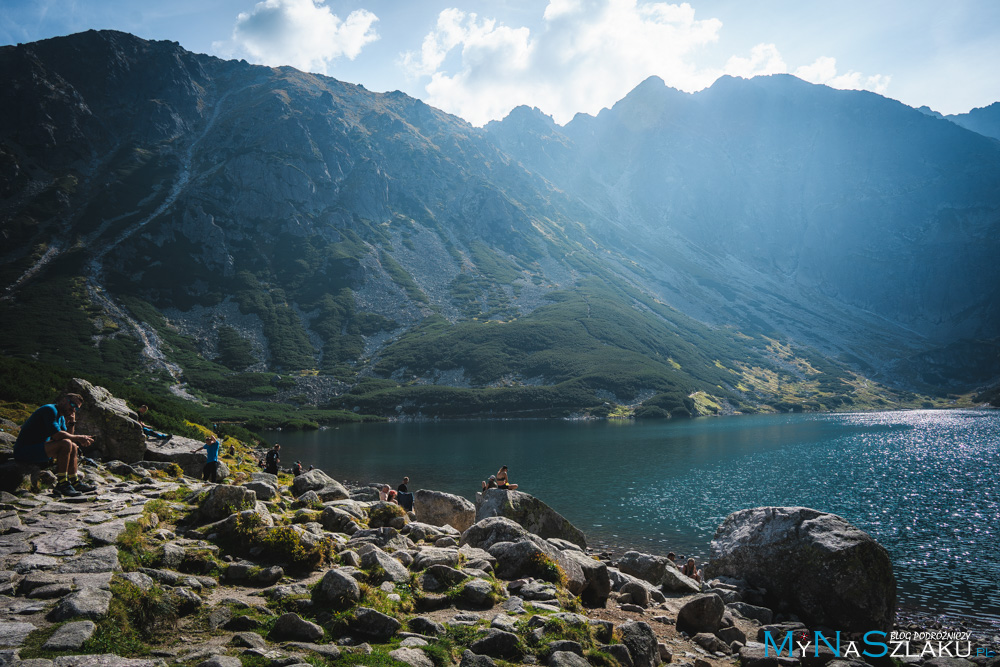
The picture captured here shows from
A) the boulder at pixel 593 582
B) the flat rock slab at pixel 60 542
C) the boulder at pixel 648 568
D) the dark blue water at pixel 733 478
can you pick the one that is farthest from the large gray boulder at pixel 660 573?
the flat rock slab at pixel 60 542

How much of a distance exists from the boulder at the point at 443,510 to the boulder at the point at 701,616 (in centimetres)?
1435

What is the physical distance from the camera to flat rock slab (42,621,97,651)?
6953 mm

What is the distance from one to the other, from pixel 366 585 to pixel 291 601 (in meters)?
1.78

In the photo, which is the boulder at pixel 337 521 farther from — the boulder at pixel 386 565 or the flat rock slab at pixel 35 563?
the flat rock slab at pixel 35 563

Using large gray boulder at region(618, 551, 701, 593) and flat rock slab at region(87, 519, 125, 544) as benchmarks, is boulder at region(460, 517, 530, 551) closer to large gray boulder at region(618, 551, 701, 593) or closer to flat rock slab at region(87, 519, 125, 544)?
large gray boulder at region(618, 551, 701, 593)

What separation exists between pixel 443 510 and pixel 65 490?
60.6 feet

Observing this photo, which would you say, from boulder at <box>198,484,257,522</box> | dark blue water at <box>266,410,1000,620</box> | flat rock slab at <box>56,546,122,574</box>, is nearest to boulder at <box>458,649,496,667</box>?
flat rock slab at <box>56,546,122,574</box>

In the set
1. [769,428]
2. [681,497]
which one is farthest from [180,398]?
[769,428]

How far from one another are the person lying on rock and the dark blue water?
32859 mm

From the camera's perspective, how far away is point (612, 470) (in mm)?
71250

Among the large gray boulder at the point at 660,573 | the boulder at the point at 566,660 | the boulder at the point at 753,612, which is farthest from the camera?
the large gray boulder at the point at 660,573

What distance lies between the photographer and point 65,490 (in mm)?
14805

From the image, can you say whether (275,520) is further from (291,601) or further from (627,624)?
(627,624)

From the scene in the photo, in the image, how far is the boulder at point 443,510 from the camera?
2886cm
